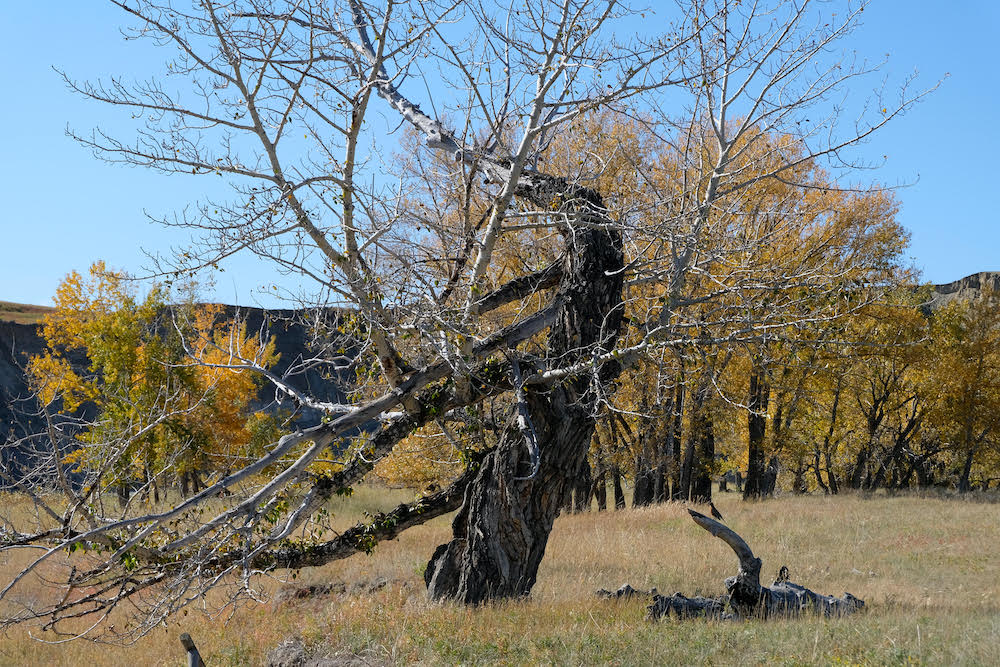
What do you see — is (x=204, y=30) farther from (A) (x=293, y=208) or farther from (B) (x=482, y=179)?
(B) (x=482, y=179)

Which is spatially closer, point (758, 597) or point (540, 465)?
point (540, 465)

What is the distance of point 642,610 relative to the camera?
800 cm

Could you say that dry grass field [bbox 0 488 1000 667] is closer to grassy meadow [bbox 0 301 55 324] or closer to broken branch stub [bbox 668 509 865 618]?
broken branch stub [bbox 668 509 865 618]

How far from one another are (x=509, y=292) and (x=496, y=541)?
9.04ft

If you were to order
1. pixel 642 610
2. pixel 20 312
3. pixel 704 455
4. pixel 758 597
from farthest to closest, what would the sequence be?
pixel 20 312, pixel 704 455, pixel 758 597, pixel 642 610

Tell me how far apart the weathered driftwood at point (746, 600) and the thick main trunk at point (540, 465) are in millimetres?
1516

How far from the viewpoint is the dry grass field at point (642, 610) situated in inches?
249

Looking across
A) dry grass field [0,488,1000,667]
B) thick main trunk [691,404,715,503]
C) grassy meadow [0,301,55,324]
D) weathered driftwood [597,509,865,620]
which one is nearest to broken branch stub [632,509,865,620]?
weathered driftwood [597,509,865,620]

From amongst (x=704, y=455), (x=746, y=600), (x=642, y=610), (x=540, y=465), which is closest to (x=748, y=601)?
(x=746, y=600)

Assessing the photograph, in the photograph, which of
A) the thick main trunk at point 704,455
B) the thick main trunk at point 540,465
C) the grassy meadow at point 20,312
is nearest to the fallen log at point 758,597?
the thick main trunk at point 540,465

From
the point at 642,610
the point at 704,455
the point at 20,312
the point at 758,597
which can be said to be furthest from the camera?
the point at 20,312

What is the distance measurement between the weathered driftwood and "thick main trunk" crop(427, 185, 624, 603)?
152cm

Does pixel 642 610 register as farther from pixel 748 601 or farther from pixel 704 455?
pixel 704 455

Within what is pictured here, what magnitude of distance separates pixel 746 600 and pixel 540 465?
2.97m
